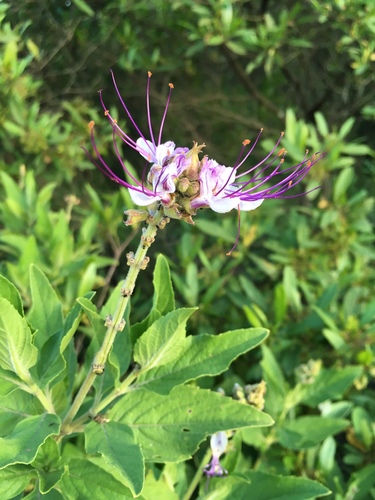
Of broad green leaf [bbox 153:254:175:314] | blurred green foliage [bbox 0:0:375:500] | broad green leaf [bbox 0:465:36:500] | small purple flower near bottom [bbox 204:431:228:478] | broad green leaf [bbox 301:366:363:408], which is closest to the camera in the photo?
broad green leaf [bbox 0:465:36:500]

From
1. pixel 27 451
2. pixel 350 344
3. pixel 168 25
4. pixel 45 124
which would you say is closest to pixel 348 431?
pixel 350 344

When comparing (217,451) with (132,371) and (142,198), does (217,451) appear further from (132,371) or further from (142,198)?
(142,198)

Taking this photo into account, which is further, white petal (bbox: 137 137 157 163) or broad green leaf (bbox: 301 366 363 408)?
broad green leaf (bbox: 301 366 363 408)

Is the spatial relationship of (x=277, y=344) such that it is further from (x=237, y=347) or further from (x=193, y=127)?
(x=193, y=127)

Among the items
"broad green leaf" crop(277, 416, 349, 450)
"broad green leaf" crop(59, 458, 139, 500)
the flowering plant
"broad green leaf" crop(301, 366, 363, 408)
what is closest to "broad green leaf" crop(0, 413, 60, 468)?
the flowering plant

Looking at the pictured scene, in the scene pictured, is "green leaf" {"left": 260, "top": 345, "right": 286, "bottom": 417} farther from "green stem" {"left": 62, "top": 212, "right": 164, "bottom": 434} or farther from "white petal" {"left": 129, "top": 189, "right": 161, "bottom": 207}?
"white petal" {"left": 129, "top": 189, "right": 161, "bottom": 207}

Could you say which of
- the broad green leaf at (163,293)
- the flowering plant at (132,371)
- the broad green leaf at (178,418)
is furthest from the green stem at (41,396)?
the broad green leaf at (163,293)

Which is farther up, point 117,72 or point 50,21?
point 50,21
